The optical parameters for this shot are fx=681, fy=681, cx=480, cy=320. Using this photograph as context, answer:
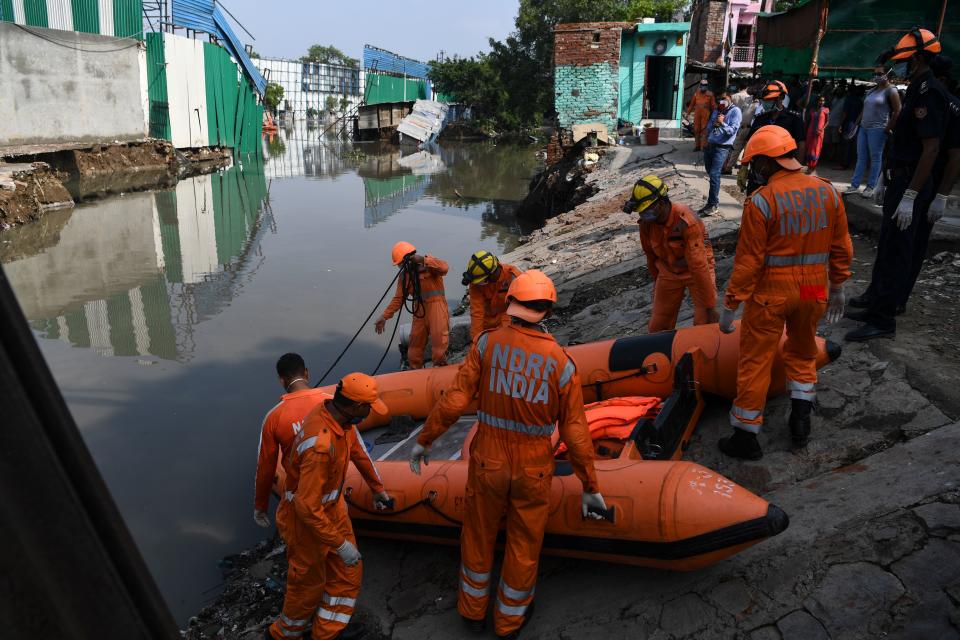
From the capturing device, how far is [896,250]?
430cm

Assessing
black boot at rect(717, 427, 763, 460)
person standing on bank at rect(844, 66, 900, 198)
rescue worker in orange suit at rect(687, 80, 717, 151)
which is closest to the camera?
black boot at rect(717, 427, 763, 460)

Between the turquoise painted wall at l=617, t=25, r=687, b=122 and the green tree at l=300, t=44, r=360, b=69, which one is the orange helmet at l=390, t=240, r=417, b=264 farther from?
the green tree at l=300, t=44, r=360, b=69

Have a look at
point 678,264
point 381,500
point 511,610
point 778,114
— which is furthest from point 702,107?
point 511,610

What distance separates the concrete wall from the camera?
17062 mm

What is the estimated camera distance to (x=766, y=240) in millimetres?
3473

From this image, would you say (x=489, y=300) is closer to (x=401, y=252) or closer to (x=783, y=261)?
(x=401, y=252)

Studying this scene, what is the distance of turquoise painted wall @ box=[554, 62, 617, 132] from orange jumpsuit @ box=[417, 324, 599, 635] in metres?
16.8

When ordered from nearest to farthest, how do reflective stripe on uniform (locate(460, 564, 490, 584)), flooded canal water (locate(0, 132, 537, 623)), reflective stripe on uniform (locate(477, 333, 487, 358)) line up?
1. reflective stripe on uniform (locate(477, 333, 487, 358))
2. reflective stripe on uniform (locate(460, 564, 490, 584))
3. flooded canal water (locate(0, 132, 537, 623))

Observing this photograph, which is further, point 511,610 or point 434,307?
point 434,307

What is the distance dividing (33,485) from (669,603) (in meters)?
2.76

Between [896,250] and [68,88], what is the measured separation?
68.4 ft

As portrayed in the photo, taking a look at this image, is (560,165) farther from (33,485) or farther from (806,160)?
(33,485)

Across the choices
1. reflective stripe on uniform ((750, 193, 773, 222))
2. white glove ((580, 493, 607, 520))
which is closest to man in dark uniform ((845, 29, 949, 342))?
reflective stripe on uniform ((750, 193, 773, 222))

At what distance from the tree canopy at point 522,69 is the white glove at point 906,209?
32223 mm
